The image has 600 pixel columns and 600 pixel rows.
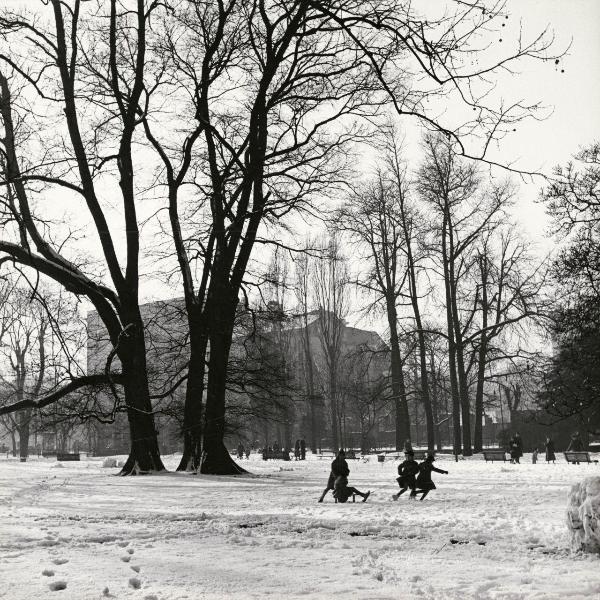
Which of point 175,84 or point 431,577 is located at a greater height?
point 175,84

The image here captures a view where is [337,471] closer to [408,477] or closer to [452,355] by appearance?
[408,477]

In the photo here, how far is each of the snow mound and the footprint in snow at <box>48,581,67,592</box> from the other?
205 inches

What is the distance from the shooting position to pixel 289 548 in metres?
8.26

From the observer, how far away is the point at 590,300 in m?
20.9

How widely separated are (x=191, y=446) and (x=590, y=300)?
42.9 feet

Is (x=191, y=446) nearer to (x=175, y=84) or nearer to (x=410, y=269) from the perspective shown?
(x=175, y=84)

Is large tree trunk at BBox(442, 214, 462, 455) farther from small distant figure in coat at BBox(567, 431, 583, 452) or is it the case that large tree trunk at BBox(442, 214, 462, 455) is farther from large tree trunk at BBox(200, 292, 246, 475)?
large tree trunk at BBox(200, 292, 246, 475)

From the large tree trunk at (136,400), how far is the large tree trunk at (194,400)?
3.63 ft

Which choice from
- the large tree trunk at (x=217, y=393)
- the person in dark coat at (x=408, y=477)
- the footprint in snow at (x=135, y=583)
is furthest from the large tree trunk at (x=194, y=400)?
the footprint in snow at (x=135, y=583)

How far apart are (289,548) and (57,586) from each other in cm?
293

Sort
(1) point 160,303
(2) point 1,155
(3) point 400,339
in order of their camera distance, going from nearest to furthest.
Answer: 1. (2) point 1,155
2. (1) point 160,303
3. (3) point 400,339

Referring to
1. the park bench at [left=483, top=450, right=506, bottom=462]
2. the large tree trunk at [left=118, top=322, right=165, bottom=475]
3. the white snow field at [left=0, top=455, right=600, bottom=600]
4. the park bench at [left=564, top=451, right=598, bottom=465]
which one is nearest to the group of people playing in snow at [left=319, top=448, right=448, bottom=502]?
the white snow field at [left=0, top=455, right=600, bottom=600]

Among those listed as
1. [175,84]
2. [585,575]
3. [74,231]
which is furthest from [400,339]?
[585,575]

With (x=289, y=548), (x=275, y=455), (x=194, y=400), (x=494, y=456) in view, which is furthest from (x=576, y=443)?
(x=289, y=548)
